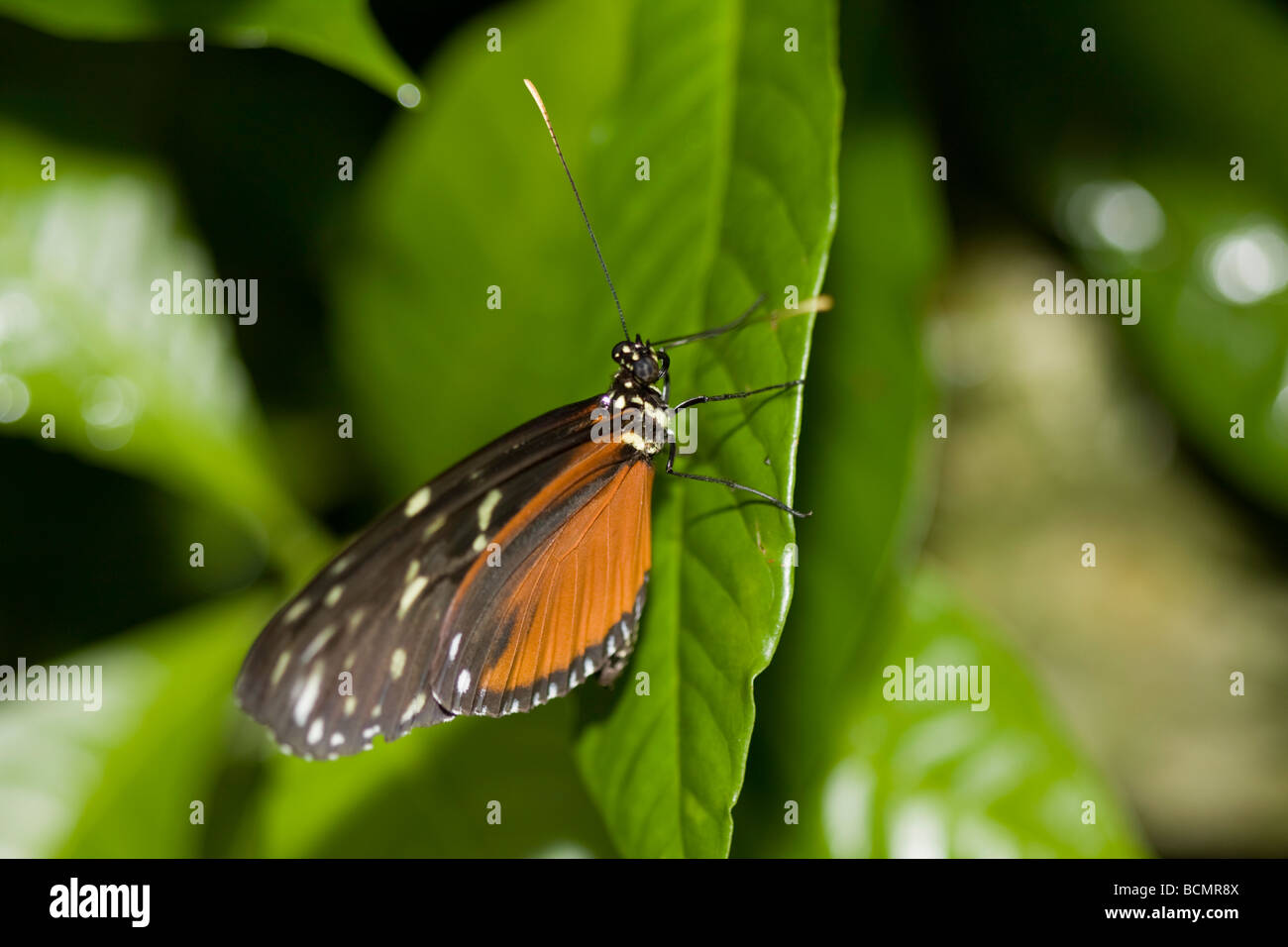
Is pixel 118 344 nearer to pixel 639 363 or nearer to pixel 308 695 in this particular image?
pixel 308 695

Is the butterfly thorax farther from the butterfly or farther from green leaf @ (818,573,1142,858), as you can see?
green leaf @ (818,573,1142,858)

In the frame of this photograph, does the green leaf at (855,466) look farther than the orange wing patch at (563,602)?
Yes

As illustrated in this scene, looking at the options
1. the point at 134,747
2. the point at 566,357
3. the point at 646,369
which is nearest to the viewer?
the point at 646,369

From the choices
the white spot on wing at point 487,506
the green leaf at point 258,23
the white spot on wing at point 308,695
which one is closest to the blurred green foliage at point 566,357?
the green leaf at point 258,23

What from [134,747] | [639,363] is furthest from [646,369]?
[134,747]

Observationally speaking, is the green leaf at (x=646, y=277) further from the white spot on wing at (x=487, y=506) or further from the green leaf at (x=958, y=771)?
the green leaf at (x=958, y=771)
